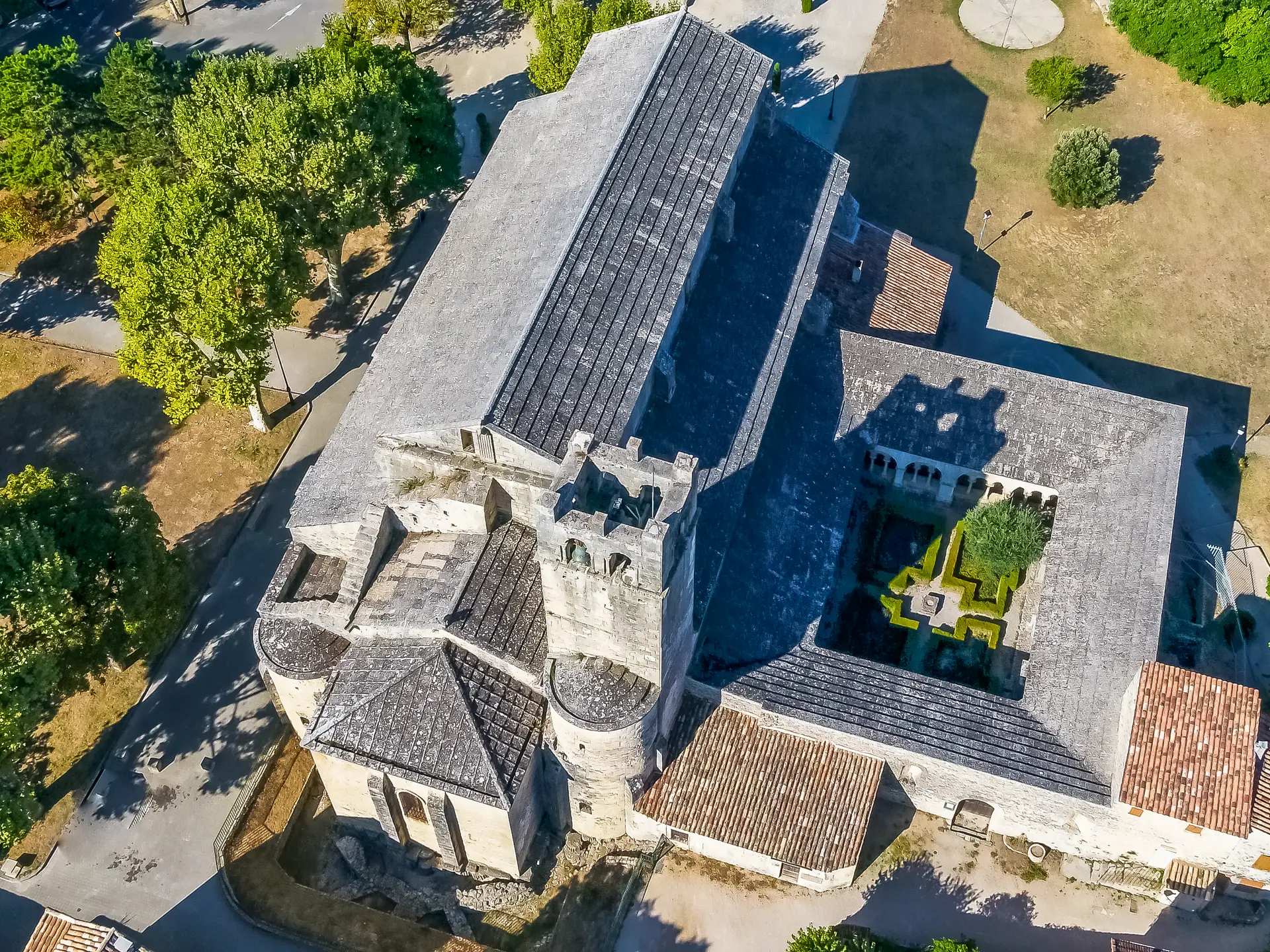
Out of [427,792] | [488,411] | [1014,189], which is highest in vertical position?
[488,411]

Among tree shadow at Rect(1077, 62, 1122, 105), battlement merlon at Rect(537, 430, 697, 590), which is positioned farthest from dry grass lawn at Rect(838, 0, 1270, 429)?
battlement merlon at Rect(537, 430, 697, 590)

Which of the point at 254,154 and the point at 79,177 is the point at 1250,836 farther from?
the point at 79,177

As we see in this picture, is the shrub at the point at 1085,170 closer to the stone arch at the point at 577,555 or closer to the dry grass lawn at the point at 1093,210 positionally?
the dry grass lawn at the point at 1093,210

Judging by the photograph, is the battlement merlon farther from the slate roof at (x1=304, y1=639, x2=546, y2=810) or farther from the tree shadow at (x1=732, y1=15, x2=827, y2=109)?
the tree shadow at (x1=732, y1=15, x2=827, y2=109)

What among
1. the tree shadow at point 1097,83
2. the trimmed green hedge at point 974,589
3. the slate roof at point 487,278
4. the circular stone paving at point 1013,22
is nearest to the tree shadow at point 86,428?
the slate roof at point 487,278

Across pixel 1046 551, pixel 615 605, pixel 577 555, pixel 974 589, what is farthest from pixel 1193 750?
pixel 577 555

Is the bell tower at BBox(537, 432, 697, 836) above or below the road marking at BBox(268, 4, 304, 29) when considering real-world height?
below

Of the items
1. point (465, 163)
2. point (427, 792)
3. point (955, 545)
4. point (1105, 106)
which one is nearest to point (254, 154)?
point (465, 163)
